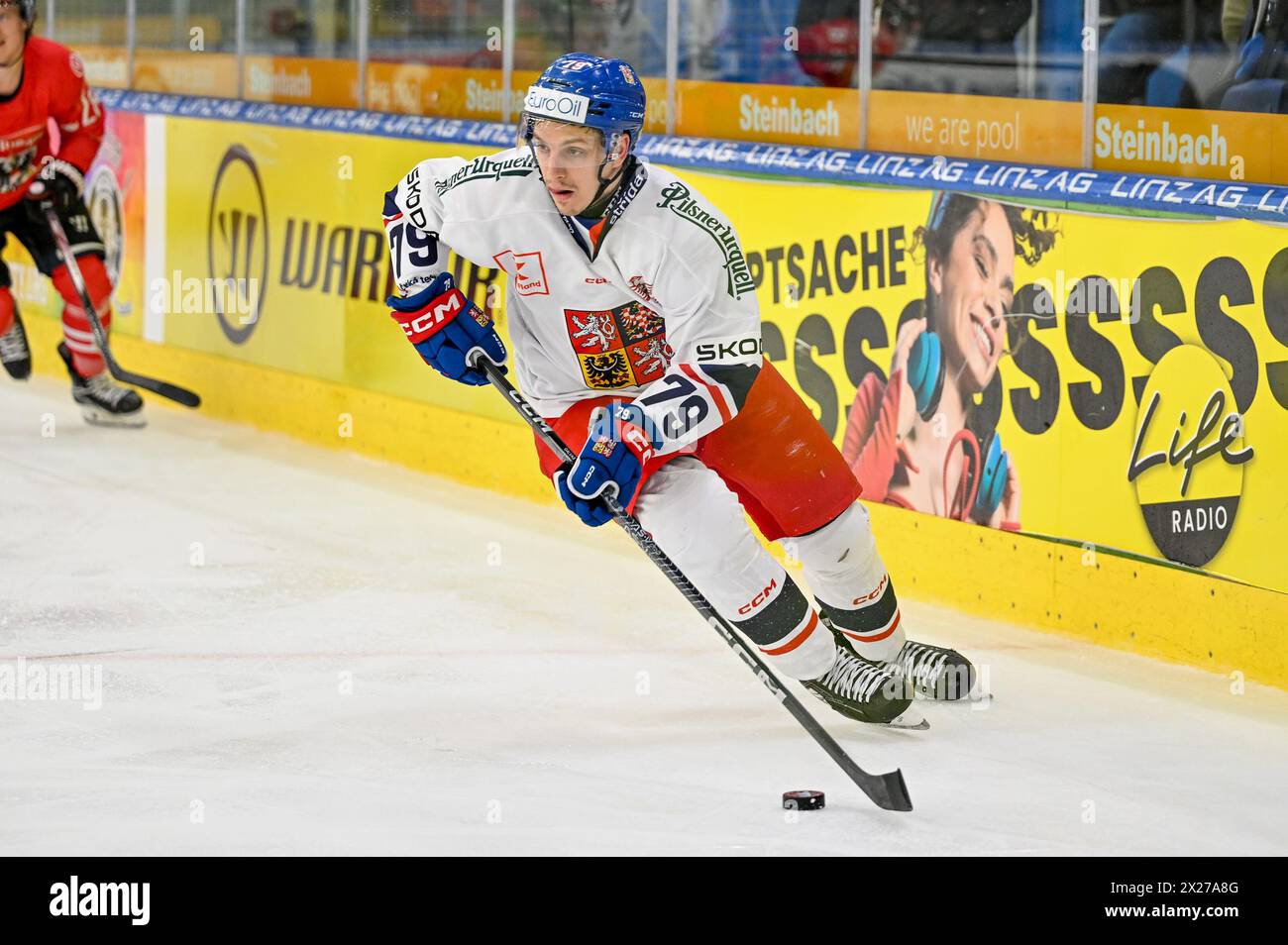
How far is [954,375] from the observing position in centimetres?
481

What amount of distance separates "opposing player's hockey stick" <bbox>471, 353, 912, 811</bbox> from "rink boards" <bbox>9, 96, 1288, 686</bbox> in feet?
3.50

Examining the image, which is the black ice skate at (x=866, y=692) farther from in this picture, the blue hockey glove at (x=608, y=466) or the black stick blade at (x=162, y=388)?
the black stick blade at (x=162, y=388)

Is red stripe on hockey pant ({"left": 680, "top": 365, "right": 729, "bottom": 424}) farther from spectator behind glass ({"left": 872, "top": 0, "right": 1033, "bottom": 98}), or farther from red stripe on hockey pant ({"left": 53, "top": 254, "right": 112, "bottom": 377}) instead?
red stripe on hockey pant ({"left": 53, "top": 254, "right": 112, "bottom": 377})

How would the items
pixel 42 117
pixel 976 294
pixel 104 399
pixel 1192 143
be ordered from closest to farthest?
1. pixel 1192 143
2. pixel 976 294
3. pixel 42 117
4. pixel 104 399

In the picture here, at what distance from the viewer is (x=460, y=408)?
6.38 meters

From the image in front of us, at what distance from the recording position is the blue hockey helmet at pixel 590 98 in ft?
11.3

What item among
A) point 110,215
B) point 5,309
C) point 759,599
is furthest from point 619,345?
point 110,215

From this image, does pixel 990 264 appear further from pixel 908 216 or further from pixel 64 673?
pixel 64 673

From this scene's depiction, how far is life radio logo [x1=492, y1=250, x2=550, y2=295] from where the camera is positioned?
3.75 m

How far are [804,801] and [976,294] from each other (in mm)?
1719

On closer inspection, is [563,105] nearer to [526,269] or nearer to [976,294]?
[526,269]

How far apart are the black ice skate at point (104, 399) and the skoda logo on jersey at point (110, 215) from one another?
73cm

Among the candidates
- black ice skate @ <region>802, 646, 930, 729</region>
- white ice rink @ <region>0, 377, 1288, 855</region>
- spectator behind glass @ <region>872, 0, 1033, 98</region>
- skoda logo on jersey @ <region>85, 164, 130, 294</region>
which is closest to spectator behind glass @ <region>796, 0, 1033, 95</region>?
spectator behind glass @ <region>872, 0, 1033, 98</region>

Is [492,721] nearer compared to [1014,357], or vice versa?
[492,721]
